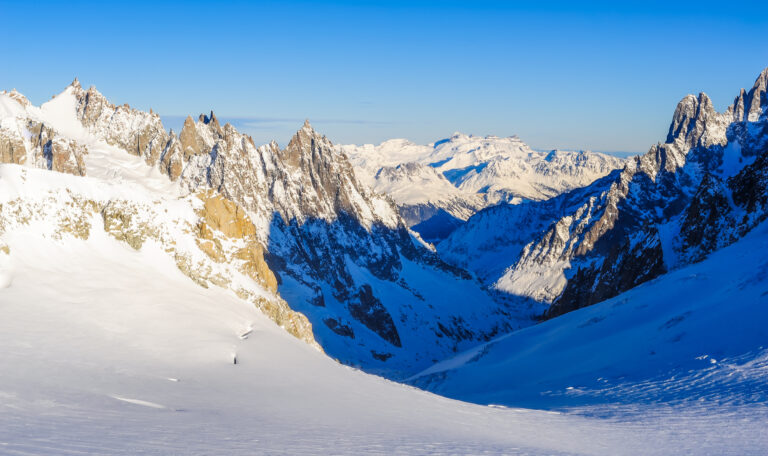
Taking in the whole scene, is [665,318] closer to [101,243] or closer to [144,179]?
[101,243]

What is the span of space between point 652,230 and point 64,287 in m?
131

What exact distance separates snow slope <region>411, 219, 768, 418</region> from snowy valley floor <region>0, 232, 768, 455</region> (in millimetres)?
5768

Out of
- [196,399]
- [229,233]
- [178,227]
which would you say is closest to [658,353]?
[196,399]

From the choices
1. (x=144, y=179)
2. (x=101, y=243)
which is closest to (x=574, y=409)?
(x=101, y=243)

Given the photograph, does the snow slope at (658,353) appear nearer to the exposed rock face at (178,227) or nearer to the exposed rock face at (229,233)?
the exposed rock face at (178,227)

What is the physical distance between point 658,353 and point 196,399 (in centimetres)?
4072

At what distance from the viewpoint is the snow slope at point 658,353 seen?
1315 inches

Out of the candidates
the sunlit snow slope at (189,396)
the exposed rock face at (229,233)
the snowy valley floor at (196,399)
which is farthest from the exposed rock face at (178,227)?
the snowy valley floor at (196,399)

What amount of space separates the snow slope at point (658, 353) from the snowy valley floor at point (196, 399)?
5768mm

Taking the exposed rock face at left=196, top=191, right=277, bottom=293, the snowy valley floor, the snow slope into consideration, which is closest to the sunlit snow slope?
the snowy valley floor

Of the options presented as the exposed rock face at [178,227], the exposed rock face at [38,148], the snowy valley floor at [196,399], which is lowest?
the snowy valley floor at [196,399]

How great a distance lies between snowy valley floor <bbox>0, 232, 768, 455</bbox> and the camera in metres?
15.5

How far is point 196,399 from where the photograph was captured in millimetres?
21125

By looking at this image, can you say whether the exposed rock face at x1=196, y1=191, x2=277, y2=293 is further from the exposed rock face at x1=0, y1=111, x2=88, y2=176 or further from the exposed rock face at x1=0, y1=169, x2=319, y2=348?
the exposed rock face at x1=0, y1=111, x2=88, y2=176
